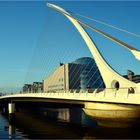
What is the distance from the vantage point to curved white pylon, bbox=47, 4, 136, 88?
1844 inches

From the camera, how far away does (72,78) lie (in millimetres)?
126188

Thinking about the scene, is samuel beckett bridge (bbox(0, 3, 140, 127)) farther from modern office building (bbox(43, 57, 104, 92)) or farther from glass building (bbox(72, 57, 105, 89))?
modern office building (bbox(43, 57, 104, 92))

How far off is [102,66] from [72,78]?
7444cm

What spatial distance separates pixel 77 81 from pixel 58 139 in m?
85.9

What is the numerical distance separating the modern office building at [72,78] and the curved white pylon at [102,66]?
180 ft

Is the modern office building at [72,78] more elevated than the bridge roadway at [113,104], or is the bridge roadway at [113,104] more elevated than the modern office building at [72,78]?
the modern office building at [72,78]

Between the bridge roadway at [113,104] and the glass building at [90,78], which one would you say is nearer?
the bridge roadway at [113,104]

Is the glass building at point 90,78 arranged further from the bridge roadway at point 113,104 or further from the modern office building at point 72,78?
the bridge roadway at point 113,104

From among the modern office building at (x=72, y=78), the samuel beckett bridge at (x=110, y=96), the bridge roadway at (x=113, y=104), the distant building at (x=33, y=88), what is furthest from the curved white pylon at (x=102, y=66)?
the modern office building at (x=72, y=78)

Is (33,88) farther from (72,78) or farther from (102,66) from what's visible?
(102,66)

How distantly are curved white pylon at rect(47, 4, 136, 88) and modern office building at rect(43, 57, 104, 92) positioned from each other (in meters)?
54.9

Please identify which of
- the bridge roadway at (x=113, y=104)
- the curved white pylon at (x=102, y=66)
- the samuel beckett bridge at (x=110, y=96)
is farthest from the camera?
the curved white pylon at (x=102, y=66)

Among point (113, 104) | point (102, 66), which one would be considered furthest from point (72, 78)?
point (113, 104)

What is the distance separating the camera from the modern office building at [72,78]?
11806cm
